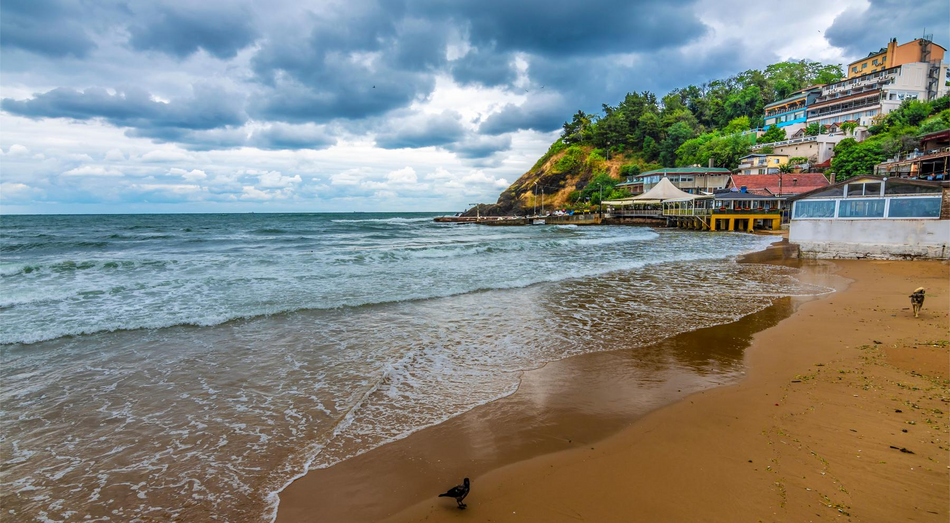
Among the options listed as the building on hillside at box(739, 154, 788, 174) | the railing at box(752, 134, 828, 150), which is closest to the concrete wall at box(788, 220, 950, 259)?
the building on hillside at box(739, 154, 788, 174)

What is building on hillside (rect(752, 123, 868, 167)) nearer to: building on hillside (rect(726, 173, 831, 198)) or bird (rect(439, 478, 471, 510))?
building on hillside (rect(726, 173, 831, 198))

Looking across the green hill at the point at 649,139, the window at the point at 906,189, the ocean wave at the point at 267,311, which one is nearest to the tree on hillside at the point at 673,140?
the green hill at the point at 649,139

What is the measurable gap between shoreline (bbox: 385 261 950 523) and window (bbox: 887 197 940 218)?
49.0 feet

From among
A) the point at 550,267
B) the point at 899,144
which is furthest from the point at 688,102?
the point at 550,267

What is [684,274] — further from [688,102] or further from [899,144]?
[688,102]

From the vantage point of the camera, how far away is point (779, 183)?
46.0m

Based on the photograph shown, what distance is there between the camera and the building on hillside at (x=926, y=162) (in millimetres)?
31641

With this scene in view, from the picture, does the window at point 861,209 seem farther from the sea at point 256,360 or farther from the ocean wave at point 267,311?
the ocean wave at point 267,311

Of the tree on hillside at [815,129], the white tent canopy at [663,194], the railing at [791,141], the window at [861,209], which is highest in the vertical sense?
the tree on hillside at [815,129]

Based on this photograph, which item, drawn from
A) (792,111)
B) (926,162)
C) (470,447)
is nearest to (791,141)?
(792,111)

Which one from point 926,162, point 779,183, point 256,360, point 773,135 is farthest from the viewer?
point 773,135

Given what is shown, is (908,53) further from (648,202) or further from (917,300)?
(917,300)

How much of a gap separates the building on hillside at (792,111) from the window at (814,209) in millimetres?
54826

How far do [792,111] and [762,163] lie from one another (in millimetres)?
18172
